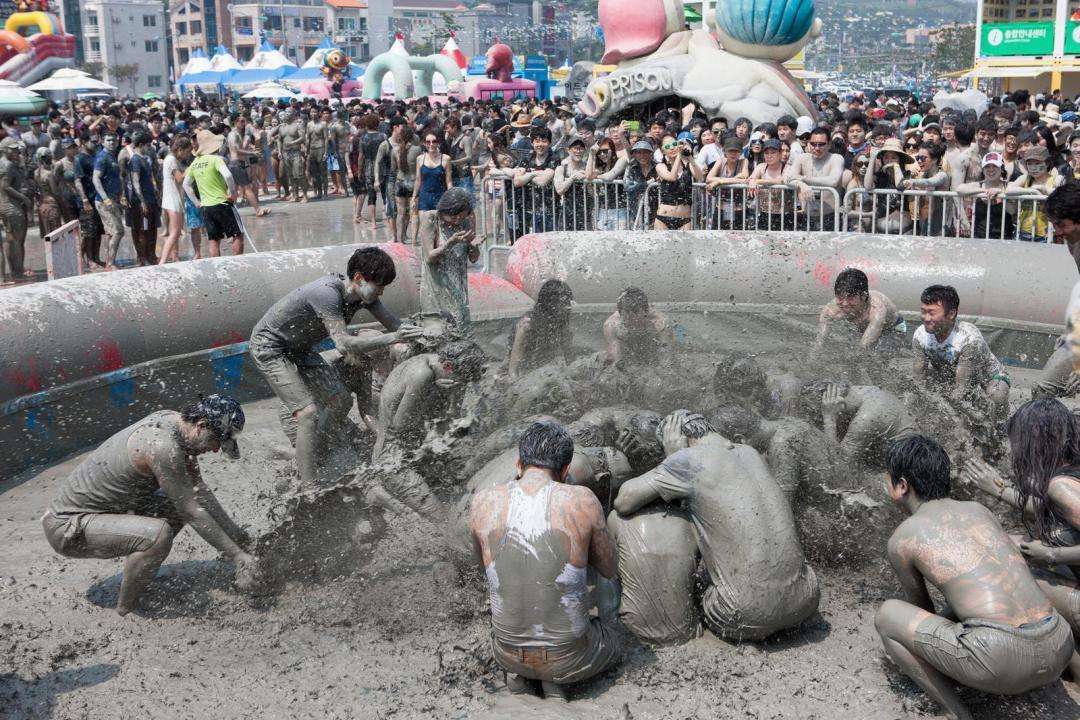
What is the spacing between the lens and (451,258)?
24.6 feet

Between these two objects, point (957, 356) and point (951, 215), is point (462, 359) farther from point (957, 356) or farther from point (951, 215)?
point (951, 215)

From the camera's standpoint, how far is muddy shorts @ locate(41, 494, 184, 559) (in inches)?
198

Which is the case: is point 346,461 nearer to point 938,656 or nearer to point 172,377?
point 172,377

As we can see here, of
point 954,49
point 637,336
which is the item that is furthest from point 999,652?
point 954,49

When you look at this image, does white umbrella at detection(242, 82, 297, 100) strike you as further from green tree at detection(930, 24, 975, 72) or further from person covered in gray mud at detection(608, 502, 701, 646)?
green tree at detection(930, 24, 975, 72)

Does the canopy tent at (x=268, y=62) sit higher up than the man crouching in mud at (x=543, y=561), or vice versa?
the canopy tent at (x=268, y=62)

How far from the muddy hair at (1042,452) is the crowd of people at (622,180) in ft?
16.8

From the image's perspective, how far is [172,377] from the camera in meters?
8.11

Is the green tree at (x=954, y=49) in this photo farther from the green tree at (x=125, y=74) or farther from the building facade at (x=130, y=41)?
the green tree at (x=125, y=74)

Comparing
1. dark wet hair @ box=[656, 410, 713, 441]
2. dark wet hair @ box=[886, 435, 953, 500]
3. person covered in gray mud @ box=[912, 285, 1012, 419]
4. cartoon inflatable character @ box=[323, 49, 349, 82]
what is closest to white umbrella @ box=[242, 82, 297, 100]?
cartoon inflatable character @ box=[323, 49, 349, 82]

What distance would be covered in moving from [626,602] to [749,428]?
123 cm

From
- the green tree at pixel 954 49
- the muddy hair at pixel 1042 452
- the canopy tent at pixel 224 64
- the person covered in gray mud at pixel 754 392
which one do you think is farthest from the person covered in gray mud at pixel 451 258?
the green tree at pixel 954 49

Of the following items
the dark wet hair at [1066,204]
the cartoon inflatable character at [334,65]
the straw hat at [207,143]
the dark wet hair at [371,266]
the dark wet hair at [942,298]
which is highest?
the cartoon inflatable character at [334,65]

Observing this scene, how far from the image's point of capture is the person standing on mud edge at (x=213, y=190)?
12.3 meters
